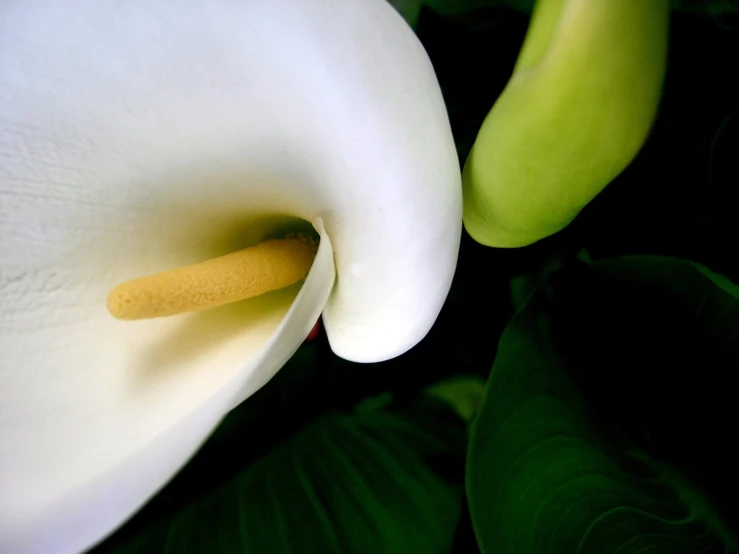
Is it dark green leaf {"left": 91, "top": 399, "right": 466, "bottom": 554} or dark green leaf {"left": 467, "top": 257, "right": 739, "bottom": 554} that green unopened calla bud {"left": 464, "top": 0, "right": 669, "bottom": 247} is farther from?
dark green leaf {"left": 91, "top": 399, "right": 466, "bottom": 554}

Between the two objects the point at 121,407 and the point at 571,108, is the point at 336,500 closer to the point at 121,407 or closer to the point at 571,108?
the point at 121,407

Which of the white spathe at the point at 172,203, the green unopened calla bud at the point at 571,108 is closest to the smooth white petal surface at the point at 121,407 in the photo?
the white spathe at the point at 172,203

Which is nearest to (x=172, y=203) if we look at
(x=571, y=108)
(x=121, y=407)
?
(x=121, y=407)

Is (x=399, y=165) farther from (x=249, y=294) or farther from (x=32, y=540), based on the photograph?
(x=32, y=540)

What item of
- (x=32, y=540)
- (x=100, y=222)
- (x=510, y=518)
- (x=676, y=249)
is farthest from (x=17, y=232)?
(x=676, y=249)

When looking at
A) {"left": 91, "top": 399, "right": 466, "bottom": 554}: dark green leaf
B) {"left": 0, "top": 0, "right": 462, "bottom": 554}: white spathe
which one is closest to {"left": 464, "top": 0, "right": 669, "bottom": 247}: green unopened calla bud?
{"left": 0, "top": 0, "right": 462, "bottom": 554}: white spathe

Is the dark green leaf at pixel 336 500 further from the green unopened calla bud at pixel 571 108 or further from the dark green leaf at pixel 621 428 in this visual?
the green unopened calla bud at pixel 571 108
